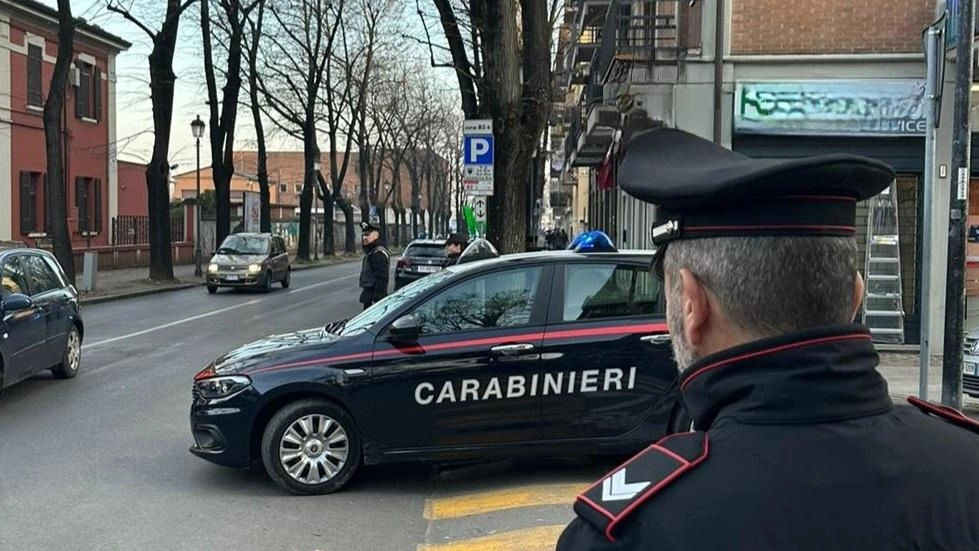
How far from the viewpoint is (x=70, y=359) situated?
1107 centimetres

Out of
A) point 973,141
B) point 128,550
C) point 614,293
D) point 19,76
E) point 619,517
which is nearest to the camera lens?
point 619,517

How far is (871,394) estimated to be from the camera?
1.40 meters

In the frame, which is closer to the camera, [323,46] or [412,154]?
[323,46]

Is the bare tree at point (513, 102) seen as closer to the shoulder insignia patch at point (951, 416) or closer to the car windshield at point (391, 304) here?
the car windshield at point (391, 304)

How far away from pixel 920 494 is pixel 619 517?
44cm

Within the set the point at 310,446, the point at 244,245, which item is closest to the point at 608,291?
the point at 310,446

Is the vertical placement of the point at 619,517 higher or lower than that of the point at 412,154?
lower

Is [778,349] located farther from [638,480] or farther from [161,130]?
[161,130]

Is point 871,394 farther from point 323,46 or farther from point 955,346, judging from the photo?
point 323,46

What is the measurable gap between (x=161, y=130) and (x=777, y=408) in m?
28.5

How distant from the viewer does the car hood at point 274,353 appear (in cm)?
631

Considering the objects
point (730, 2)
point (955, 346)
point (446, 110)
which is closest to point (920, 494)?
point (955, 346)

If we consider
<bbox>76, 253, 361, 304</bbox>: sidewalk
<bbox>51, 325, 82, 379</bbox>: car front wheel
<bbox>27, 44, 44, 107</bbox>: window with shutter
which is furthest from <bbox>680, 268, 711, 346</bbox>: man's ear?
<bbox>27, 44, 44, 107</bbox>: window with shutter

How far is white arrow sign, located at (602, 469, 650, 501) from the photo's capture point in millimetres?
1309
